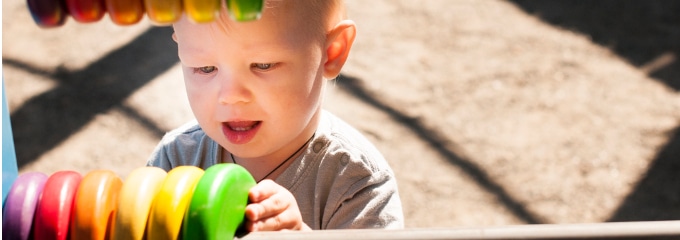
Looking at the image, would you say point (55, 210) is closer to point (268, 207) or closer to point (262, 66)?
point (268, 207)

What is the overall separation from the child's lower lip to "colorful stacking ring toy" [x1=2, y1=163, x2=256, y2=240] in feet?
0.80

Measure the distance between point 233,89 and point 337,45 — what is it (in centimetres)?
16

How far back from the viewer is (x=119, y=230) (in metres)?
0.79

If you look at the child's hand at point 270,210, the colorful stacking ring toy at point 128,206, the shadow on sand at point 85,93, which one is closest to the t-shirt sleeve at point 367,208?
the child's hand at point 270,210

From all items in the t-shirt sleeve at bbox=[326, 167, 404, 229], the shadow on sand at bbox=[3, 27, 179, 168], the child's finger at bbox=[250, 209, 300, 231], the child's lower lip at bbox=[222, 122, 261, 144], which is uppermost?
the child's finger at bbox=[250, 209, 300, 231]

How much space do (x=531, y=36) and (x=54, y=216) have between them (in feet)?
6.57

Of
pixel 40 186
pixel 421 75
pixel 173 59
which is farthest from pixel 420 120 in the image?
pixel 40 186

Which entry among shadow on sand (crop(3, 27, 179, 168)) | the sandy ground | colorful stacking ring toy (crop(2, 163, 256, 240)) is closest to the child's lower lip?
colorful stacking ring toy (crop(2, 163, 256, 240))

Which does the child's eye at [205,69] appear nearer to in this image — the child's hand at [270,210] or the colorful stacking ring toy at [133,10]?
the child's hand at [270,210]

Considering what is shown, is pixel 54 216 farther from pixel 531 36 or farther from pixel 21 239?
pixel 531 36

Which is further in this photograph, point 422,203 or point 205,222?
point 422,203

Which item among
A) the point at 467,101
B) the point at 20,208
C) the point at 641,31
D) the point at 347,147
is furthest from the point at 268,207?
the point at 641,31

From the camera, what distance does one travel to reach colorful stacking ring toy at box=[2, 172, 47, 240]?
81 centimetres

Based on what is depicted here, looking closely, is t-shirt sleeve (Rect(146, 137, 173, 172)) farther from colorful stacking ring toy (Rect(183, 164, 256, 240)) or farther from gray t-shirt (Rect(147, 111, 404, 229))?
colorful stacking ring toy (Rect(183, 164, 256, 240))
